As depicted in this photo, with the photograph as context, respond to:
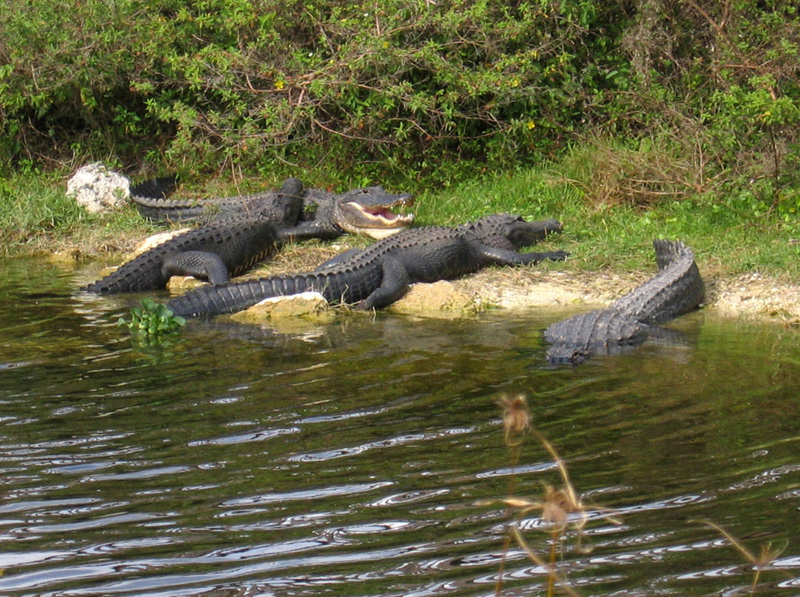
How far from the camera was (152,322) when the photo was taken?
6.89 meters

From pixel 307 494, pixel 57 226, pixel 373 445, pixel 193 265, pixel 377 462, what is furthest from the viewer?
pixel 57 226

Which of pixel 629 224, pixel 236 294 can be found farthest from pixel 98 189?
pixel 629 224

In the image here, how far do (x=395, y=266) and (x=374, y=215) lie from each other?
5.88 feet

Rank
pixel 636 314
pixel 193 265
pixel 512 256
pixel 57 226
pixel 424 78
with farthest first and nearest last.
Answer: pixel 424 78 < pixel 57 226 < pixel 193 265 < pixel 512 256 < pixel 636 314

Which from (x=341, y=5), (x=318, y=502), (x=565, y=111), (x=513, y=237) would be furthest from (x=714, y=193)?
(x=318, y=502)

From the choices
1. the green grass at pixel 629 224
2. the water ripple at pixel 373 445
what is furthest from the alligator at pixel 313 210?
the water ripple at pixel 373 445

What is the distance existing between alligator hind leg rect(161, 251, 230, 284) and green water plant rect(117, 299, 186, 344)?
1735 millimetres

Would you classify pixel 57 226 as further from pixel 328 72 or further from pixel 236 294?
pixel 236 294

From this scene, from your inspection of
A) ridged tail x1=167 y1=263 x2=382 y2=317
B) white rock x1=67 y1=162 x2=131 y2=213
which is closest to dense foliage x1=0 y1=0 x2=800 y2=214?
white rock x1=67 y1=162 x2=131 y2=213

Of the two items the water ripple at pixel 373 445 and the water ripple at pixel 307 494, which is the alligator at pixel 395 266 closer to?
the water ripple at pixel 373 445

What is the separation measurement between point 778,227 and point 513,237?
217cm

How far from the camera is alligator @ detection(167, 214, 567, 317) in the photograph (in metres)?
7.67

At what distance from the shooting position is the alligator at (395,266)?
767 centimetres

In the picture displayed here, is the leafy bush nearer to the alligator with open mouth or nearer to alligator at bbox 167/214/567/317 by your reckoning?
the alligator with open mouth
